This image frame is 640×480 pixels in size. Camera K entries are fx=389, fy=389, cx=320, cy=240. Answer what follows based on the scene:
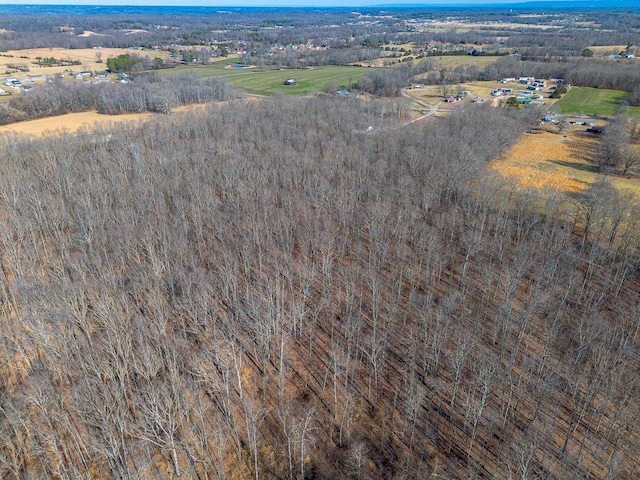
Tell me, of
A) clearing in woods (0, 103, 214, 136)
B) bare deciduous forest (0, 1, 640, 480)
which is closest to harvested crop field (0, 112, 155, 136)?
clearing in woods (0, 103, 214, 136)

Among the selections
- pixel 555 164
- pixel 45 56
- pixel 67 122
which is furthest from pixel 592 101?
pixel 45 56

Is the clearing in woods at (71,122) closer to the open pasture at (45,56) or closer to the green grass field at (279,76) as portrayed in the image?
the green grass field at (279,76)

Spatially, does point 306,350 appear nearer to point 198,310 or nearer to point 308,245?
point 198,310

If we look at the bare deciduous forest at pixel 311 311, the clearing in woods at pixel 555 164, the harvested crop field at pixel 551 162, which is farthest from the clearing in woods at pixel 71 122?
the clearing in woods at pixel 555 164

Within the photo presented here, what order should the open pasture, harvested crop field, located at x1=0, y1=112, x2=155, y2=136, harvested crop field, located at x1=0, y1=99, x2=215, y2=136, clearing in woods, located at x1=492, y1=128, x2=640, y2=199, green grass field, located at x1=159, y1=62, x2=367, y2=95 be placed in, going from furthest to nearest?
the open pasture < green grass field, located at x1=159, y1=62, x2=367, y2=95 < harvested crop field, located at x1=0, y1=112, x2=155, y2=136 < harvested crop field, located at x1=0, y1=99, x2=215, y2=136 < clearing in woods, located at x1=492, y1=128, x2=640, y2=199

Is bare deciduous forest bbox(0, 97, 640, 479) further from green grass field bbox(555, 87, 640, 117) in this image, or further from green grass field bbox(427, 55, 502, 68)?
green grass field bbox(427, 55, 502, 68)
